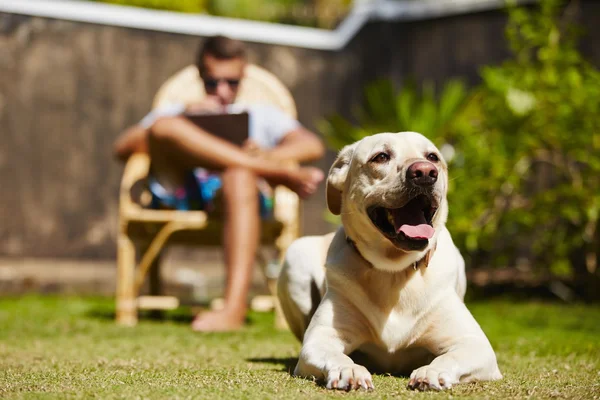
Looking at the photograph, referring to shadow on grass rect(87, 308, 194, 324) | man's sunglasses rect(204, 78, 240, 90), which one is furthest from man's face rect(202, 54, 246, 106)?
shadow on grass rect(87, 308, 194, 324)

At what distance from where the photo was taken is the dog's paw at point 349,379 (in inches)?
84.0

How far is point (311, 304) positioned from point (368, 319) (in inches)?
19.9

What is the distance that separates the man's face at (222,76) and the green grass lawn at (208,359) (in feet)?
4.41

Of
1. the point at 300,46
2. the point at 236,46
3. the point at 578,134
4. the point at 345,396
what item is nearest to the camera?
the point at 345,396

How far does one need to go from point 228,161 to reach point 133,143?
80cm

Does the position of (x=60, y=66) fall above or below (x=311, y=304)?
above

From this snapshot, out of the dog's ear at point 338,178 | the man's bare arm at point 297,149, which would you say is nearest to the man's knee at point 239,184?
the man's bare arm at point 297,149

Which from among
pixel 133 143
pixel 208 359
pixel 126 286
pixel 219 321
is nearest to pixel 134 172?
pixel 133 143

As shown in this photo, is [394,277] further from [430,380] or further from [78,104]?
[78,104]

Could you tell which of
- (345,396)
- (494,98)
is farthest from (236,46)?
(345,396)

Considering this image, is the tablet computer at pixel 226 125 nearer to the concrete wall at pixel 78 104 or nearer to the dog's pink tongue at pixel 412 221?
the dog's pink tongue at pixel 412 221

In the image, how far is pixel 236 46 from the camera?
190 inches

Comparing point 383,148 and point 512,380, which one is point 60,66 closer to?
point 383,148

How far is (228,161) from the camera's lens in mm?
4375
